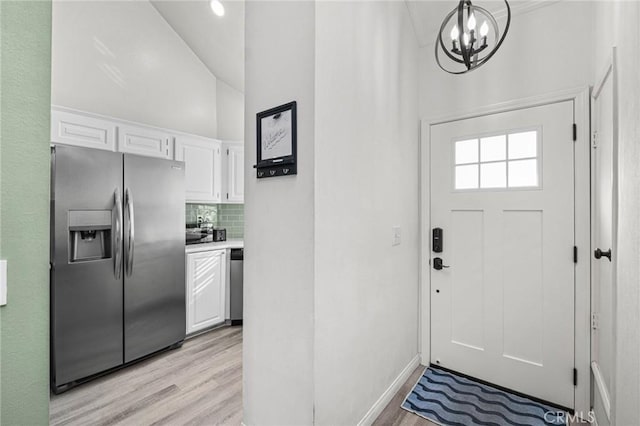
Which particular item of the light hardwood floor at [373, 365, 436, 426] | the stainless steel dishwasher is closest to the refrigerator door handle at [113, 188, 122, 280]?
the stainless steel dishwasher

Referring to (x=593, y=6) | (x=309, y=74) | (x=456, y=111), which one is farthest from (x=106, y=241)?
(x=593, y=6)

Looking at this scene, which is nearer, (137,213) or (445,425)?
(445,425)

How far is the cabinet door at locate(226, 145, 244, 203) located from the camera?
3904 mm

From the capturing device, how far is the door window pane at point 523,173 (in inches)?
83.6

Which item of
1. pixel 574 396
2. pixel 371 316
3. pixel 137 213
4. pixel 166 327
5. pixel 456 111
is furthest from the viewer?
pixel 166 327

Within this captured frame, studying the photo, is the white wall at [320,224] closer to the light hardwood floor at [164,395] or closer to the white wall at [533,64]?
the light hardwood floor at [164,395]

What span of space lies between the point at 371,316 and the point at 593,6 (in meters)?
2.40

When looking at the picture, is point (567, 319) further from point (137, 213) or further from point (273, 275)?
point (137, 213)

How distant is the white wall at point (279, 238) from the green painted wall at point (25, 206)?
2.86 ft

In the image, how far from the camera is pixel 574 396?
6.48 ft

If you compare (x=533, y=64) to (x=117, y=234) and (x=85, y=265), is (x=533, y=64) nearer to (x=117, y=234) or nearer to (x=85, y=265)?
(x=117, y=234)

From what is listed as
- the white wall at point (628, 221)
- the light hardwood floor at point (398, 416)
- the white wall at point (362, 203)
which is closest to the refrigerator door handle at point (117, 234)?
the white wall at point (362, 203)

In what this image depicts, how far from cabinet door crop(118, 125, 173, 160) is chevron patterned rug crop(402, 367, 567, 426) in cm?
327

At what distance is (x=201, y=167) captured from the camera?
362cm
